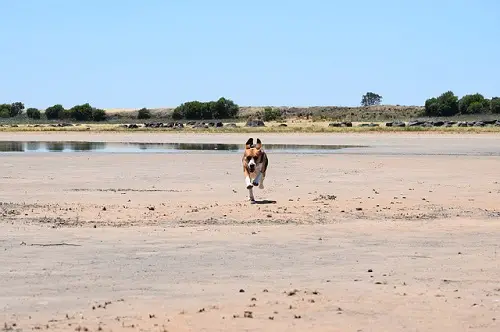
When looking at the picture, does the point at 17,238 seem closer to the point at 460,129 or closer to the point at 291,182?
the point at 291,182

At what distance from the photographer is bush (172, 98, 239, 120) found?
11344cm

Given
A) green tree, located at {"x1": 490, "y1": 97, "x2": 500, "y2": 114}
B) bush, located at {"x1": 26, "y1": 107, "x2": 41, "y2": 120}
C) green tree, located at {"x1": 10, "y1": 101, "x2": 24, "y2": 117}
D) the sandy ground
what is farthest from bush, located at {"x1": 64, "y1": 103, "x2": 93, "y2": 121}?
the sandy ground

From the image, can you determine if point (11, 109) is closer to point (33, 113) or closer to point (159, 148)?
point (33, 113)

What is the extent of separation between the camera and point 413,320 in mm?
7727

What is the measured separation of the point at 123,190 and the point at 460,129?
4871cm

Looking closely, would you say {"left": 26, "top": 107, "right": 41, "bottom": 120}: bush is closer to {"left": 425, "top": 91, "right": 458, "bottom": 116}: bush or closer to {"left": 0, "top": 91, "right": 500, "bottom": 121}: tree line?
{"left": 0, "top": 91, "right": 500, "bottom": 121}: tree line

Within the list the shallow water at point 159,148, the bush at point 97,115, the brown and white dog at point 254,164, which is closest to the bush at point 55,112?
the bush at point 97,115

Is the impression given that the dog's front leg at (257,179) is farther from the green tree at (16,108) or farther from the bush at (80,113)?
the green tree at (16,108)

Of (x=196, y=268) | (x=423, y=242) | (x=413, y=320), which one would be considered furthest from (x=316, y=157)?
(x=413, y=320)

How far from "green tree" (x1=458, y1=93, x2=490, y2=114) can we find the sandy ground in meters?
80.9

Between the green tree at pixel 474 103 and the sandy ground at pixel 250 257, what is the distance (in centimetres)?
8088

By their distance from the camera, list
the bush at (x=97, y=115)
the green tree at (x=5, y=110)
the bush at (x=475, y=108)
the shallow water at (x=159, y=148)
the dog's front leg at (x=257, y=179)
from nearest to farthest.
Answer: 1. the dog's front leg at (x=257, y=179)
2. the shallow water at (x=159, y=148)
3. the bush at (x=475, y=108)
4. the bush at (x=97, y=115)
5. the green tree at (x=5, y=110)

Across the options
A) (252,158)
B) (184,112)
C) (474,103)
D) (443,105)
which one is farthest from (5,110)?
(252,158)

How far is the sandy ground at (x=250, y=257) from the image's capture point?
7883mm
